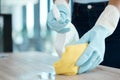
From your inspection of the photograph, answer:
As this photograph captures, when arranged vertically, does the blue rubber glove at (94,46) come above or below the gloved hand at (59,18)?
below

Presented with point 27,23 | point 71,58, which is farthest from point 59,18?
point 27,23

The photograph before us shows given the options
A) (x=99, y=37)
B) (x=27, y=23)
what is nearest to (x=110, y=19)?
(x=99, y=37)

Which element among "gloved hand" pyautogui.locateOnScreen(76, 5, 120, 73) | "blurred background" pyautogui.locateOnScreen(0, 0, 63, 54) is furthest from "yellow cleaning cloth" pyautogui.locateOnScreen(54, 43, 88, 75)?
"blurred background" pyautogui.locateOnScreen(0, 0, 63, 54)

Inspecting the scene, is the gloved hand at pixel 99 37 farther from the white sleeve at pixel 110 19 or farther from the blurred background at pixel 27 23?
the blurred background at pixel 27 23

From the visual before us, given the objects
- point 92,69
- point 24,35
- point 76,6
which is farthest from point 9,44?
point 92,69

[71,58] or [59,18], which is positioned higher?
[59,18]

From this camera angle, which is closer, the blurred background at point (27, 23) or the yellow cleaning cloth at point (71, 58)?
the yellow cleaning cloth at point (71, 58)

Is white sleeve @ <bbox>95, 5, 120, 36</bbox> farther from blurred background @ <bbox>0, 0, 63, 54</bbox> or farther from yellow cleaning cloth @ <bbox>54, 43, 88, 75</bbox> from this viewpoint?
blurred background @ <bbox>0, 0, 63, 54</bbox>

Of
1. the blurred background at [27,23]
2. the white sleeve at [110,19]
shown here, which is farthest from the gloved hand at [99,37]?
the blurred background at [27,23]

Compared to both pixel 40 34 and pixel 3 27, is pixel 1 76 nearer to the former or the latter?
pixel 3 27

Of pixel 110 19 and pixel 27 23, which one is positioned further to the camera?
pixel 27 23

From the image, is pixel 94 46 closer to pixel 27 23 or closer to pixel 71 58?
pixel 71 58

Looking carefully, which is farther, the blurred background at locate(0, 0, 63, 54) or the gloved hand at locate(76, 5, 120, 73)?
the blurred background at locate(0, 0, 63, 54)

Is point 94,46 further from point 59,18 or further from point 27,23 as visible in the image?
point 27,23
